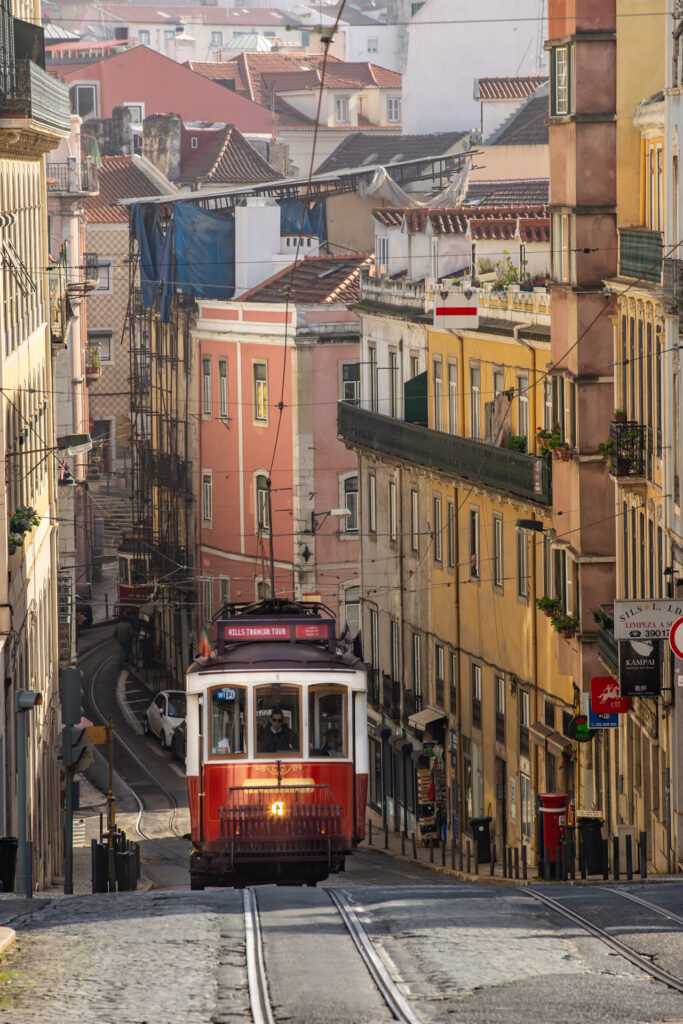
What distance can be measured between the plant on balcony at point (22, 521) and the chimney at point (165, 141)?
174 ft

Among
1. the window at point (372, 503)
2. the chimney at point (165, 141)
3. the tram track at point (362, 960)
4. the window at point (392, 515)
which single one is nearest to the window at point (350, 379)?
the window at point (372, 503)

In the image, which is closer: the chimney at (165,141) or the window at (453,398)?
the window at (453,398)

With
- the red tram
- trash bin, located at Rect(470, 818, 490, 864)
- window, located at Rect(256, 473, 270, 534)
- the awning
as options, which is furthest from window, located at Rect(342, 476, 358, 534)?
the red tram

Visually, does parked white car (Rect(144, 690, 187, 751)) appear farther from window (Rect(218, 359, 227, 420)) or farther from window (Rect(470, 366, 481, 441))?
window (Rect(218, 359, 227, 420))

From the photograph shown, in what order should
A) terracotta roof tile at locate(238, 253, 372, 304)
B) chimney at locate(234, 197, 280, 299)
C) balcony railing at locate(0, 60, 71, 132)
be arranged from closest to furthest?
balcony railing at locate(0, 60, 71, 132) → terracotta roof tile at locate(238, 253, 372, 304) → chimney at locate(234, 197, 280, 299)

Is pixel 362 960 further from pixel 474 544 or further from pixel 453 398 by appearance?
pixel 453 398

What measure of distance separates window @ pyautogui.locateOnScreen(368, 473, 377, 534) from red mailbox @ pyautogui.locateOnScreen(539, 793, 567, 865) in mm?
18487

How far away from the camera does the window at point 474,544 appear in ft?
129

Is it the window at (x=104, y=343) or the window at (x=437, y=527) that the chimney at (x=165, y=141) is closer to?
the window at (x=104, y=343)

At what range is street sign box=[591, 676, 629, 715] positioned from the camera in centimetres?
2798

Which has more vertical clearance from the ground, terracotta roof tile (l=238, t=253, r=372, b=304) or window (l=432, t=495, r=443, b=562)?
terracotta roof tile (l=238, t=253, r=372, b=304)

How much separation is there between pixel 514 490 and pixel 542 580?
63.6 inches

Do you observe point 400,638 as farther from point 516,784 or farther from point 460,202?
point 460,202

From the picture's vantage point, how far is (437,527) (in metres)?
41.8
